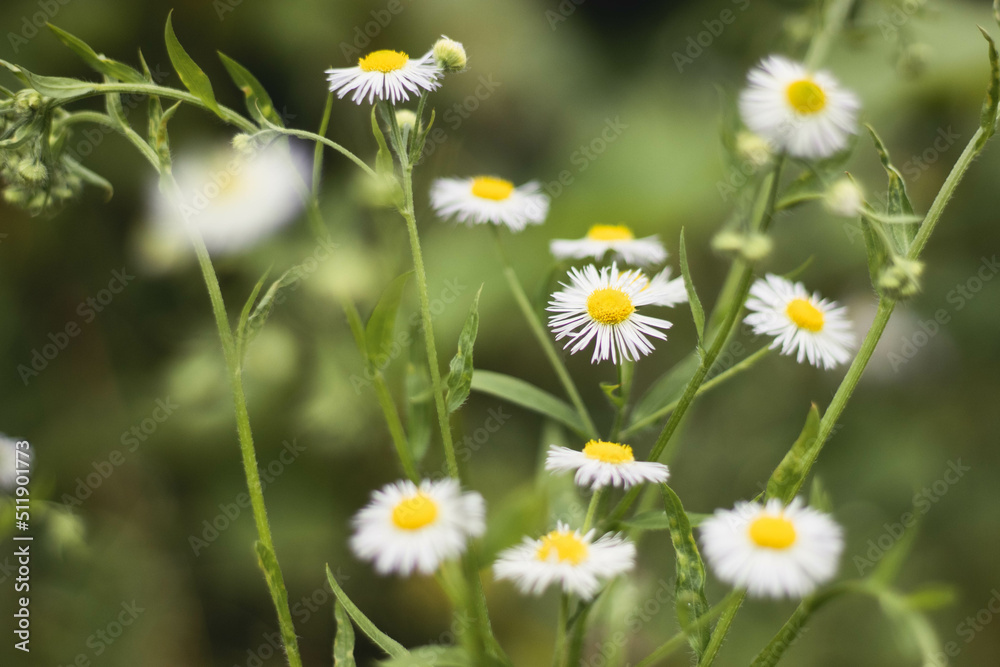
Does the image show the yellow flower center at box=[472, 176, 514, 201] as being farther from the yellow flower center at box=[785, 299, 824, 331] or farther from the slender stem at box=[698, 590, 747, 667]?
the slender stem at box=[698, 590, 747, 667]

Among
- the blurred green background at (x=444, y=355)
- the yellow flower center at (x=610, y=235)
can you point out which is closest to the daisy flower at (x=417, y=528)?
the yellow flower center at (x=610, y=235)

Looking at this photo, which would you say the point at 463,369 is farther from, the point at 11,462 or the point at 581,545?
the point at 11,462

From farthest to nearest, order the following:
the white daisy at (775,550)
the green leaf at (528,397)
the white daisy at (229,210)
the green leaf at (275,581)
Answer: the white daisy at (229,210), the green leaf at (528,397), the green leaf at (275,581), the white daisy at (775,550)

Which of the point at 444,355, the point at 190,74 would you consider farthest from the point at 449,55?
the point at 444,355

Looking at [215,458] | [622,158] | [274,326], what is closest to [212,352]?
[274,326]

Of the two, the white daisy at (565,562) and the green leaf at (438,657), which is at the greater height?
the white daisy at (565,562)

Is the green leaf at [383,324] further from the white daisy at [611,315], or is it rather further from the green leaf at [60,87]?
the green leaf at [60,87]

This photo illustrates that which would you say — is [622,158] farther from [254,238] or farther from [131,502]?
[131,502]
